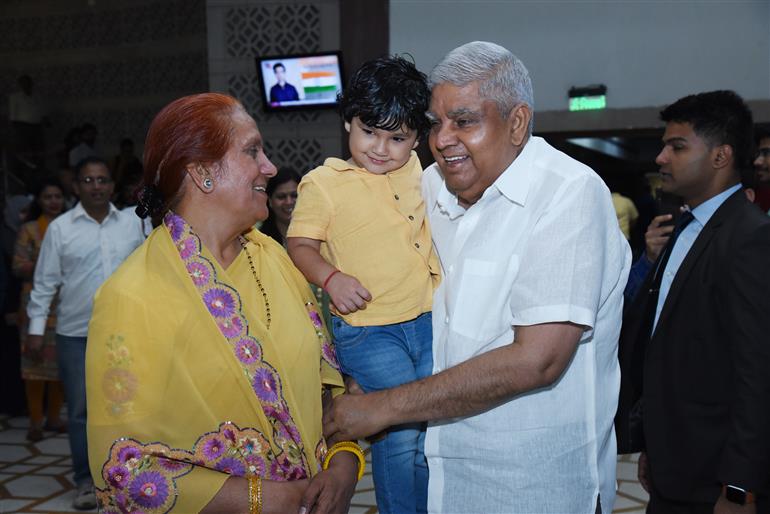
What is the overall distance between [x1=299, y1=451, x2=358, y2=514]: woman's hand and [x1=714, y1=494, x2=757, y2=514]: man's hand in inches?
44.8

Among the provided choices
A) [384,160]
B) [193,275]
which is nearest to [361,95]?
[384,160]

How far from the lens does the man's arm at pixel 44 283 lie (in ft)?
15.4

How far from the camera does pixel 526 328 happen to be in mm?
1686

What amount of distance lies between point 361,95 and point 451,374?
0.85 m

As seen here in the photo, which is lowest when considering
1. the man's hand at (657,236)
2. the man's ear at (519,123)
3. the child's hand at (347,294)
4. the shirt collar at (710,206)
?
the child's hand at (347,294)

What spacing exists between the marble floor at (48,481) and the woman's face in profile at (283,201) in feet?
5.38

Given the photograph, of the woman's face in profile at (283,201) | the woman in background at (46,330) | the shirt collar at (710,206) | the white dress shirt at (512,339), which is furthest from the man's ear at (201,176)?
the woman in background at (46,330)

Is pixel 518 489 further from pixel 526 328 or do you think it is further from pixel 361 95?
pixel 361 95

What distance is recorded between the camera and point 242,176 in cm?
189

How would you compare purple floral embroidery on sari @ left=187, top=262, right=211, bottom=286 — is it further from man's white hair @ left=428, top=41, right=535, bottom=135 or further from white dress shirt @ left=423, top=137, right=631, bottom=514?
man's white hair @ left=428, top=41, right=535, bottom=135

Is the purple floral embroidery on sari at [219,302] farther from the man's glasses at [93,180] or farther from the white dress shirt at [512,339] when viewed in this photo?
the man's glasses at [93,180]

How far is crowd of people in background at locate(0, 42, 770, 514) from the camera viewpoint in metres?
1.70

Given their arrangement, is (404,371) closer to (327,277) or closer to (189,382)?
(327,277)

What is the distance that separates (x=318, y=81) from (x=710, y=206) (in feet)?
17.6
